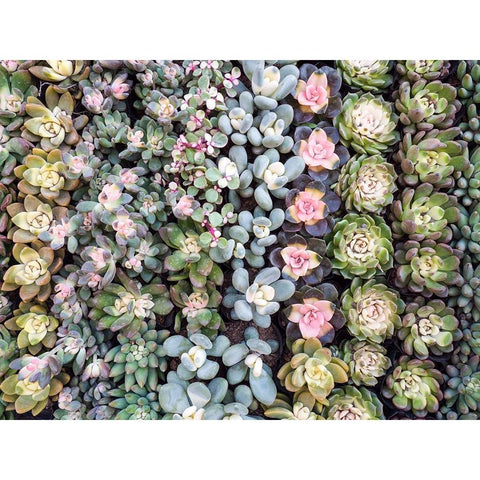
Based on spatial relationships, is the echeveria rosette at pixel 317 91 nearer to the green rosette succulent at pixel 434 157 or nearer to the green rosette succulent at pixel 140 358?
the green rosette succulent at pixel 434 157

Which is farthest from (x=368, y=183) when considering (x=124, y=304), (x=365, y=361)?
(x=124, y=304)

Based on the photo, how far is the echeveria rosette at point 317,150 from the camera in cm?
144

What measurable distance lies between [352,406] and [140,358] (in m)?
0.64

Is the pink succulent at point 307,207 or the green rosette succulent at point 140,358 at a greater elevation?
the pink succulent at point 307,207

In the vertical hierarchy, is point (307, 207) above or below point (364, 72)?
below

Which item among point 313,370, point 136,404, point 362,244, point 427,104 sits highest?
point 427,104

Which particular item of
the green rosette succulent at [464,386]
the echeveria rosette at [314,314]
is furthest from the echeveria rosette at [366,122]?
the green rosette succulent at [464,386]

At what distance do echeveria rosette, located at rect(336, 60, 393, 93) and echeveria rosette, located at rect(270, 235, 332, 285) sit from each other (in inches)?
18.8

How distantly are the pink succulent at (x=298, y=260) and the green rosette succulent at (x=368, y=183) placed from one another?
186 millimetres

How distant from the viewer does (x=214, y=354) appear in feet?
4.77

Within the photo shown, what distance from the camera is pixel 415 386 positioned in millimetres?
1479

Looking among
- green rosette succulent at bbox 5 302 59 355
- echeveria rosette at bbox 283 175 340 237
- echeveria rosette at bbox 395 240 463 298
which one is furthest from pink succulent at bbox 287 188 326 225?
green rosette succulent at bbox 5 302 59 355

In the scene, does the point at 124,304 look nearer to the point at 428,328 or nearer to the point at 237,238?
the point at 237,238

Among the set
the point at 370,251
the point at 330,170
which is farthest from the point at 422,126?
the point at 370,251
